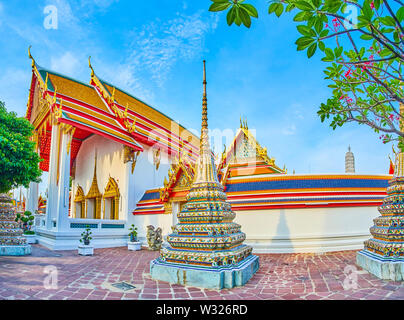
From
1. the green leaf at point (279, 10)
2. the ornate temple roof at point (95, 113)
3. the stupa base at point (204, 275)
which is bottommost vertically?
the stupa base at point (204, 275)

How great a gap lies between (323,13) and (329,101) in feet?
4.98

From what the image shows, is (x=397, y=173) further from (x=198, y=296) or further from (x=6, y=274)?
(x=6, y=274)

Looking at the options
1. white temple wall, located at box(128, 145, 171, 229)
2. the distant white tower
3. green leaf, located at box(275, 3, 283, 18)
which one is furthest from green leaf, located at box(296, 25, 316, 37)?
the distant white tower

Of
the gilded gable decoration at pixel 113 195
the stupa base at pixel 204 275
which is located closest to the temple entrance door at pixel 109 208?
the gilded gable decoration at pixel 113 195

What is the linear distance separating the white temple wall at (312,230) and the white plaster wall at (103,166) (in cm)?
644

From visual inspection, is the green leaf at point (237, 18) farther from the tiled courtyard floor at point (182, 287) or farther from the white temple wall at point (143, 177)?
the white temple wall at point (143, 177)

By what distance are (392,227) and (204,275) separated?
3473 millimetres

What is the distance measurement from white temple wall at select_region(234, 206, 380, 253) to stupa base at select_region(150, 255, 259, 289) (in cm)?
395

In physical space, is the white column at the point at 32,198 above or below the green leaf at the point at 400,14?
below

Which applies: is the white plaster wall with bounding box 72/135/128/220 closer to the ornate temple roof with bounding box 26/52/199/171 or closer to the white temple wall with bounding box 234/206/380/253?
the ornate temple roof with bounding box 26/52/199/171

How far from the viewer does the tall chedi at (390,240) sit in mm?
Answer: 4391

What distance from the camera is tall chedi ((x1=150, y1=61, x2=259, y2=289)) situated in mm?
4270

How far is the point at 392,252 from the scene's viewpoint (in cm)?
463
